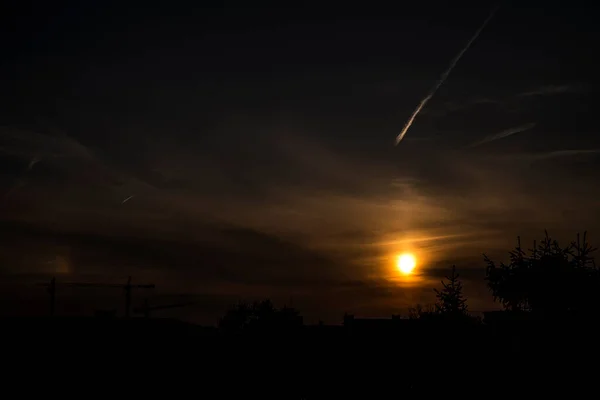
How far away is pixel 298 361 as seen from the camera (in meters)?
40.8

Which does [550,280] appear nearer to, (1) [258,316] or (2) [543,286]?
(2) [543,286]

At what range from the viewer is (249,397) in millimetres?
34875

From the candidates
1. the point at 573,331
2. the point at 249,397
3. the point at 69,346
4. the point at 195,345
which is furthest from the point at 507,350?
the point at 69,346

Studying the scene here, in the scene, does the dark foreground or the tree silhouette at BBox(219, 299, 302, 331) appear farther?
the tree silhouette at BBox(219, 299, 302, 331)

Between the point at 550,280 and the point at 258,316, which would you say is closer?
the point at 550,280

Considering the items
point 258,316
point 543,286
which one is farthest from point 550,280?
point 258,316

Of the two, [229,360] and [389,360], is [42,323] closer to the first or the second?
[229,360]

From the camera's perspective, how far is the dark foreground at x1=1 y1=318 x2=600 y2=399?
29.0 m

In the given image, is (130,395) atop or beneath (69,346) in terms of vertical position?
beneath

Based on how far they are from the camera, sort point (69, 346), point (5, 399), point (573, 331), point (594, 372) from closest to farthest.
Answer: point (5, 399), point (69, 346), point (594, 372), point (573, 331)

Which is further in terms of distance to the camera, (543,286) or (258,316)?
(258,316)

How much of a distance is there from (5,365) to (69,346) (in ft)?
9.28

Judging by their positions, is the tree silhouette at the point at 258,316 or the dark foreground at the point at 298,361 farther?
the tree silhouette at the point at 258,316

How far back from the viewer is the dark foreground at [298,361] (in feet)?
95.1
